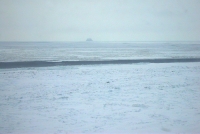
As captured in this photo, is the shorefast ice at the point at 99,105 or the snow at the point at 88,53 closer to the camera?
the shorefast ice at the point at 99,105

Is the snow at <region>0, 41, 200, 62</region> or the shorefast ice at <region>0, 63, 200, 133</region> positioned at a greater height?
the snow at <region>0, 41, 200, 62</region>

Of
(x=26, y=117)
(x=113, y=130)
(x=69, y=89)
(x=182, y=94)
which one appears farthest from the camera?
(x=69, y=89)

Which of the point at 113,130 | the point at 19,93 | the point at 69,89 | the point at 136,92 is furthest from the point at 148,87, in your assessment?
the point at 19,93

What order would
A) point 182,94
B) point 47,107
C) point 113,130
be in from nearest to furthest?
point 113,130, point 47,107, point 182,94

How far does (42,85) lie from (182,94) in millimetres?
4995

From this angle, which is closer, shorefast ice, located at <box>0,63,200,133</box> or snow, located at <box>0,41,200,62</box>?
shorefast ice, located at <box>0,63,200,133</box>

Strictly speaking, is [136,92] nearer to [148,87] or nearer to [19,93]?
[148,87]

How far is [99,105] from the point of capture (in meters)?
5.12

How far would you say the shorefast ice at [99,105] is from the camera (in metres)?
3.98

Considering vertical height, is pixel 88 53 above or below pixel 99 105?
above

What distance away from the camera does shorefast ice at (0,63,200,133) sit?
13.0ft

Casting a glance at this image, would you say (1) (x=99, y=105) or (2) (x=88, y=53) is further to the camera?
(2) (x=88, y=53)

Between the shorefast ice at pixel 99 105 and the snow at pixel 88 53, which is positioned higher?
the snow at pixel 88 53

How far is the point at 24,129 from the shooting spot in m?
3.88
